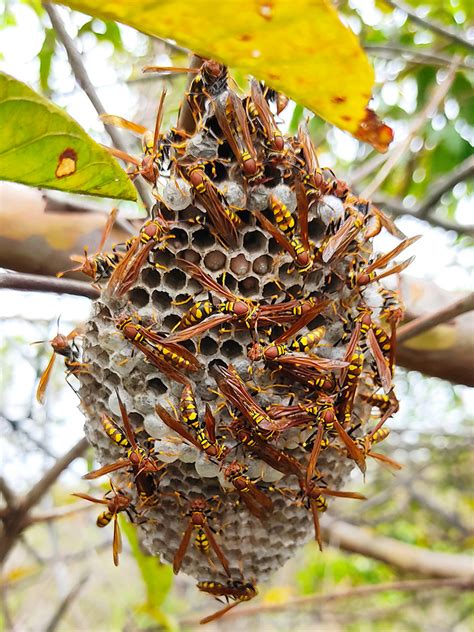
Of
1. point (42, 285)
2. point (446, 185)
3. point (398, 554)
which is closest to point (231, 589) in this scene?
point (42, 285)

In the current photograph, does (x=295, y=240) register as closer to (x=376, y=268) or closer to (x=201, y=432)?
(x=376, y=268)

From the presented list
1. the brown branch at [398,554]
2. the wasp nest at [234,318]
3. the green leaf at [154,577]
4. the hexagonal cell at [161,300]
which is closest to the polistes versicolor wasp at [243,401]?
the wasp nest at [234,318]

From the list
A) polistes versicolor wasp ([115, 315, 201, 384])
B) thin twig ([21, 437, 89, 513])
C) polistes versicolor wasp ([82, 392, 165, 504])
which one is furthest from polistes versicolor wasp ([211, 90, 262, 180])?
thin twig ([21, 437, 89, 513])

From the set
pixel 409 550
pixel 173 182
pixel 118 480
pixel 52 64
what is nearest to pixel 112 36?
pixel 52 64

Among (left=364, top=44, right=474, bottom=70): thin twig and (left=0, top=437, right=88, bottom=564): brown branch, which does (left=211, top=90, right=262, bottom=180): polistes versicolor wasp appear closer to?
(left=0, top=437, right=88, bottom=564): brown branch

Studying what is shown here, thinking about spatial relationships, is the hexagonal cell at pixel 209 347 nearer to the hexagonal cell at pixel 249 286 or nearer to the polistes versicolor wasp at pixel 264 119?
the hexagonal cell at pixel 249 286

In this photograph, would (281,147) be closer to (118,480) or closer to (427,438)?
(118,480)
